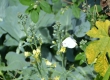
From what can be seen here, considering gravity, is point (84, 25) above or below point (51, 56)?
above

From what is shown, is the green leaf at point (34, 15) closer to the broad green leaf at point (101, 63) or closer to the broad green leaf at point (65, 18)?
the broad green leaf at point (65, 18)

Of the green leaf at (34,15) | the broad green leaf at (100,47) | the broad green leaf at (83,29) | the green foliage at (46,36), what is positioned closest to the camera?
the broad green leaf at (100,47)

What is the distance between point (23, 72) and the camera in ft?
6.76

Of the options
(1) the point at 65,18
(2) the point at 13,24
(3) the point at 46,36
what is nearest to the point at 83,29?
(1) the point at 65,18

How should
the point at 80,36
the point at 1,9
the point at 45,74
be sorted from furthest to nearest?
1. the point at 1,9
2. the point at 80,36
3. the point at 45,74

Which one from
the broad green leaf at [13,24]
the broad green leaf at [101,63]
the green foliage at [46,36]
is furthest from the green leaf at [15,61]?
the broad green leaf at [101,63]

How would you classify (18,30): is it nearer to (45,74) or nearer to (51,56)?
(51,56)

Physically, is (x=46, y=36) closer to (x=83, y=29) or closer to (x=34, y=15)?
(x=83, y=29)

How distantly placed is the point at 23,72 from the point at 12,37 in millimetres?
374

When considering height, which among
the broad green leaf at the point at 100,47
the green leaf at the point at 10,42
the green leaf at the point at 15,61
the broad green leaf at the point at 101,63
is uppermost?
the broad green leaf at the point at 100,47

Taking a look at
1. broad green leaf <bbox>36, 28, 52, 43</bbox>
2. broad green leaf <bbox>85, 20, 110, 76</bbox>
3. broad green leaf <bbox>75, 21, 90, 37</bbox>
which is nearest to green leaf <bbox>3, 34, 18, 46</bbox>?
broad green leaf <bbox>36, 28, 52, 43</bbox>

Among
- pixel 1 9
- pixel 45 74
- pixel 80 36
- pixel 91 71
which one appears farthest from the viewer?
pixel 1 9

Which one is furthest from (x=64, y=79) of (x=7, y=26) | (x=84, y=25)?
(x=7, y=26)

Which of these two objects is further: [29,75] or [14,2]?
[14,2]
